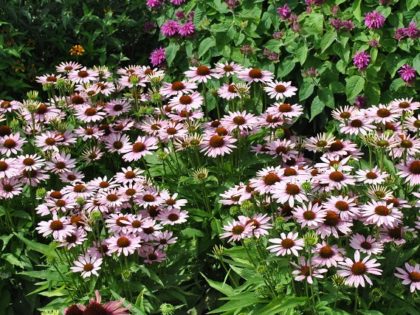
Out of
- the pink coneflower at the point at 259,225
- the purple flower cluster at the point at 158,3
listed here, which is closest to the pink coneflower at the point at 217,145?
the pink coneflower at the point at 259,225

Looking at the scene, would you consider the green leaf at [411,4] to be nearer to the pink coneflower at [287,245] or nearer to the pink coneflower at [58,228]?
the pink coneflower at [287,245]

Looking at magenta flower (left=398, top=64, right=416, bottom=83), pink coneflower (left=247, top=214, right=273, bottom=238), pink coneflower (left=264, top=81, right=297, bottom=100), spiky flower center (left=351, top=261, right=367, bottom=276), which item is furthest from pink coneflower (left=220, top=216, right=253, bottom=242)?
magenta flower (left=398, top=64, right=416, bottom=83)

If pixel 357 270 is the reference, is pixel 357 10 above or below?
above

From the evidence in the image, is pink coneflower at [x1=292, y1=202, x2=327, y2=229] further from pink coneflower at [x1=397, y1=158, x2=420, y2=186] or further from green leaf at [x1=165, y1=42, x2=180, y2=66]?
green leaf at [x1=165, y1=42, x2=180, y2=66]

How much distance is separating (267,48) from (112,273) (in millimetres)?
2067

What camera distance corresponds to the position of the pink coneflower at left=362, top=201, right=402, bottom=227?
306cm

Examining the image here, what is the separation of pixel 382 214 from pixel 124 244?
1155 mm

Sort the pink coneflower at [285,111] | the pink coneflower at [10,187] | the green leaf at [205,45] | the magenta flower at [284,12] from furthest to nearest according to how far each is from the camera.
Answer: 1. the green leaf at [205,45]
2. the magenta flower at [284,12]
3. the pink coneflower at [285,111]
4. the pink coneflower at [10,187]

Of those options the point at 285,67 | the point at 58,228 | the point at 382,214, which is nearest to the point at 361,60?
the point at 285,67

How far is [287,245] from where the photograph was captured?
3031 mm

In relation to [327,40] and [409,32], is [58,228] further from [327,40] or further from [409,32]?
[409,32]

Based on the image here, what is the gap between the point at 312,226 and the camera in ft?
10.1

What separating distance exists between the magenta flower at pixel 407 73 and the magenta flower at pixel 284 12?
0.83 meters

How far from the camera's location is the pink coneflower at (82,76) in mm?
4469
